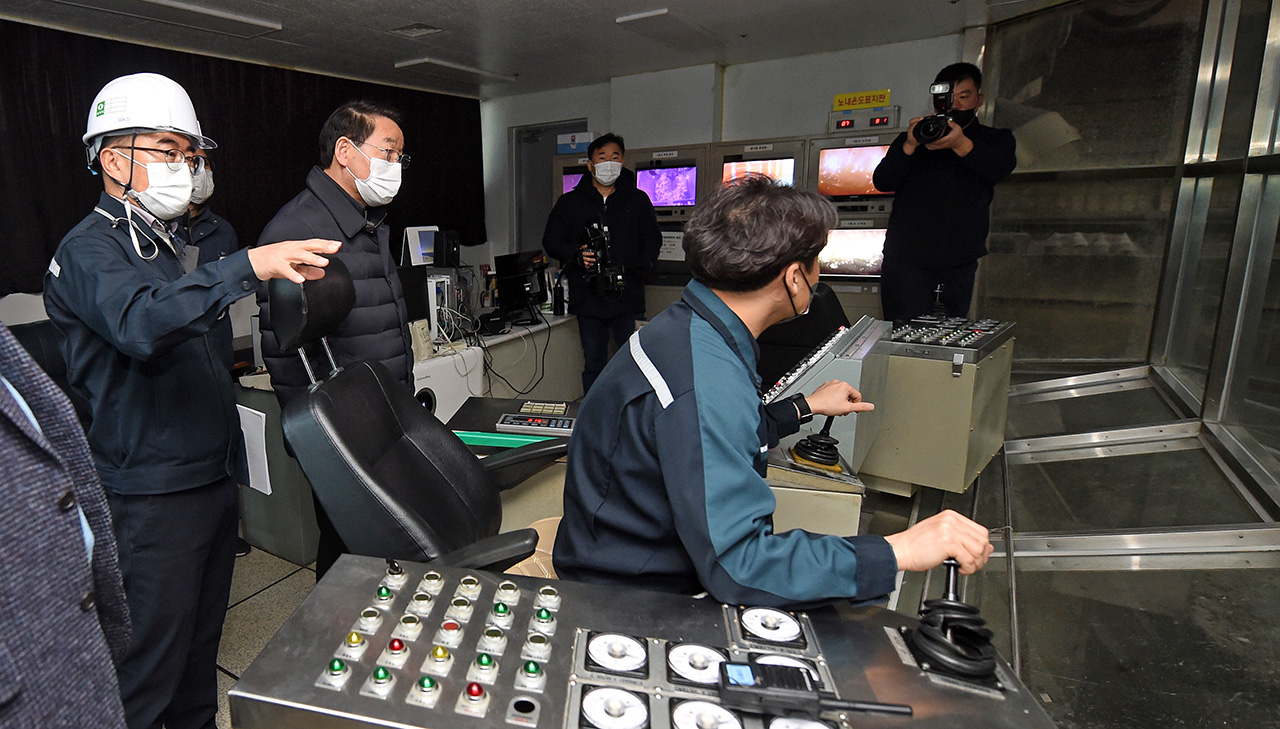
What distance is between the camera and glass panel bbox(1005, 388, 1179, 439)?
9.71 feet

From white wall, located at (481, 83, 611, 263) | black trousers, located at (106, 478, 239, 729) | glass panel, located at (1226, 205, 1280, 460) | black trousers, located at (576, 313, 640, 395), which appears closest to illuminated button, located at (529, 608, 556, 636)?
black trousers, located at (106, 478, 239, 729)

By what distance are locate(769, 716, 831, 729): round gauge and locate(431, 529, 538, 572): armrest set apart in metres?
0.56

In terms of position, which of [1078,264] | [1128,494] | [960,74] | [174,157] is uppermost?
[960,74]

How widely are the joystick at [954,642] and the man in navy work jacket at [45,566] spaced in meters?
0.88

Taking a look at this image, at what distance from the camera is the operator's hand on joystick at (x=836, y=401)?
5.30 feet

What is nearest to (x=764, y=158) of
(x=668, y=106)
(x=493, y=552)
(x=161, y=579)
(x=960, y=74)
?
(x=668, y=106)

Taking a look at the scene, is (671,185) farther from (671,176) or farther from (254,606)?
(254,606)

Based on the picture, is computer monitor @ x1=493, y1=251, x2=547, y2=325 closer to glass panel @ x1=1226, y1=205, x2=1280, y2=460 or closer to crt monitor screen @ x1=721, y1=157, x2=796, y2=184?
crt monitor screen @ x1=721, y1=157, x2=796, y2=184

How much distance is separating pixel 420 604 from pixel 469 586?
0.22ft

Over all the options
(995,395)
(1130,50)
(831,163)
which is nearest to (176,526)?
(995,395)

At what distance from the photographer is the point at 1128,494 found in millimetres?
2410

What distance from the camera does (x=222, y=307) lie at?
4.18 ft

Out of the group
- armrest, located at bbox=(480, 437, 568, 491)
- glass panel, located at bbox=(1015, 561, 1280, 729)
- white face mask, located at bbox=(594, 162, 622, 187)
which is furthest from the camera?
white face mask, located at bbox=(594, 162, 622, 187)

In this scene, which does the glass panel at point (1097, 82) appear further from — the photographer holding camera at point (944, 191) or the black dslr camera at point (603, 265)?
the black dslr camera at point (603, 265)
